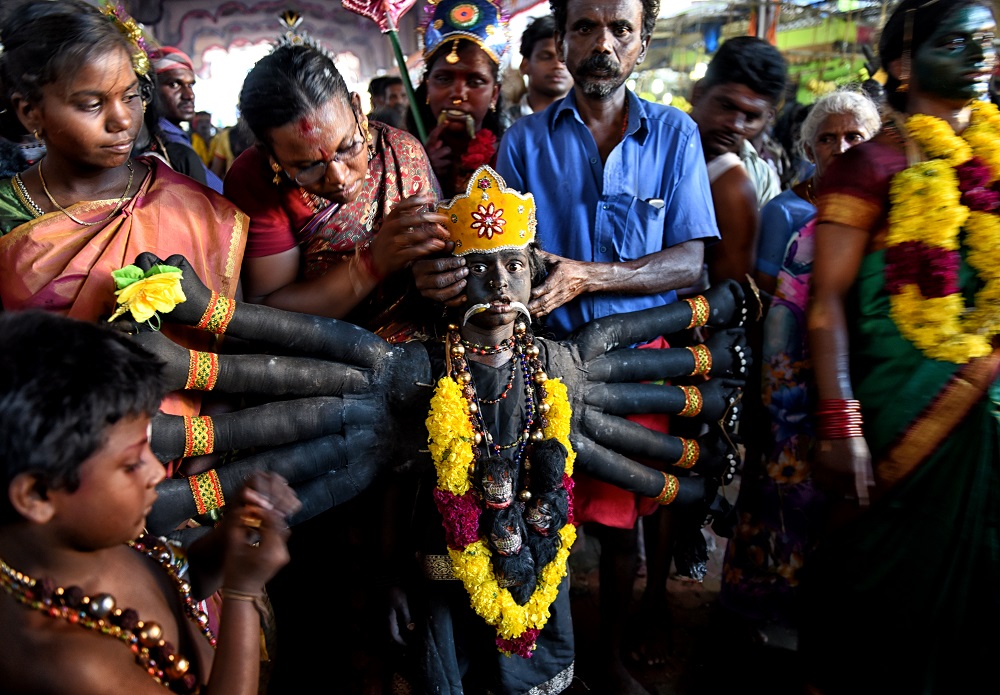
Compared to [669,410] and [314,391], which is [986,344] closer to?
[669,410]

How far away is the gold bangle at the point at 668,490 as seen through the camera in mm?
2520

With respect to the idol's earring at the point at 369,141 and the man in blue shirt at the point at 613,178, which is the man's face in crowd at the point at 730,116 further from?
the idol's earring at the point at 369,141

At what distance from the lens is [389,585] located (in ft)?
7.43

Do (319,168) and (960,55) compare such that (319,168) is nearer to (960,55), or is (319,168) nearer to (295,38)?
(295,38)

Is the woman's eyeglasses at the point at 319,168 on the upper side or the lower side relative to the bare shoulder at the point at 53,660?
upper

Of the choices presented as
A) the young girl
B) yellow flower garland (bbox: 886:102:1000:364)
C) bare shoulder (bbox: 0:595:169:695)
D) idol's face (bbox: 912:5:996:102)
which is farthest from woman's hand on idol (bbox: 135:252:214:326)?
idol's face (bbox: 912:5:996:102)

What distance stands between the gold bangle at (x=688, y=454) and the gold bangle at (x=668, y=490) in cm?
6

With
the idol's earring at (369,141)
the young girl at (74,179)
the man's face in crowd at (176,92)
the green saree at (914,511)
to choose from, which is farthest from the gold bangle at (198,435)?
the man's face in crowd at (176,92)

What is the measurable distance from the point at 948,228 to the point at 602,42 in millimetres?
1245

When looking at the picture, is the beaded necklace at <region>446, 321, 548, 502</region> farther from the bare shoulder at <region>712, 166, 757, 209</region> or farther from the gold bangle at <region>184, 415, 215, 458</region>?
the bare shoulder at <region>712, 166, 757, 209</region>

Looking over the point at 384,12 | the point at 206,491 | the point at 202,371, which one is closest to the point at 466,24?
the point at 384,12

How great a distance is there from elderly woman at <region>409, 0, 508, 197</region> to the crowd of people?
241mm

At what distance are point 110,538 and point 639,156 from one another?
201 centimetres

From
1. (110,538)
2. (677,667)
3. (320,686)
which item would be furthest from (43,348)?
(677,667)
